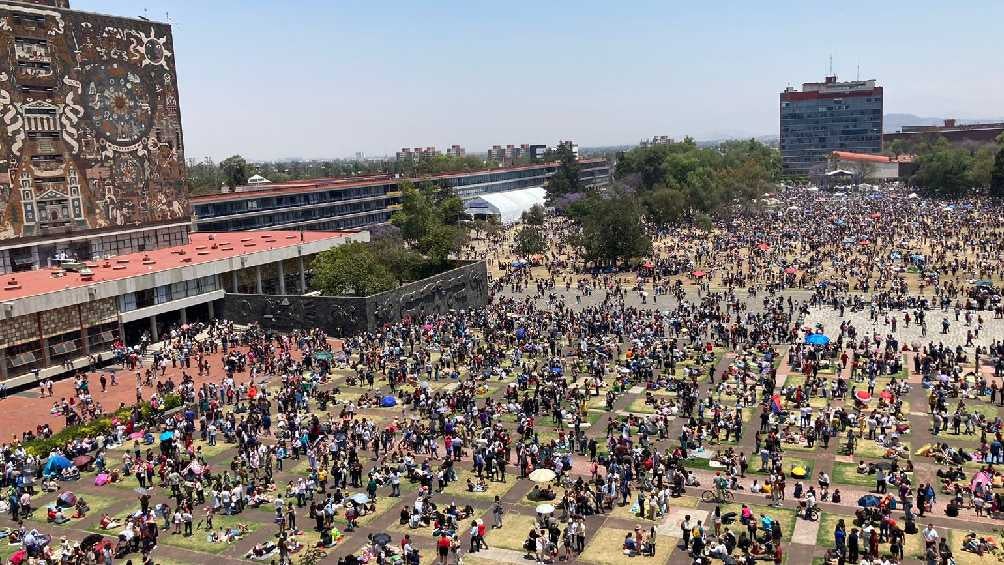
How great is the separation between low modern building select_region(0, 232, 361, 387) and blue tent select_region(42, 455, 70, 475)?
46.6 feet

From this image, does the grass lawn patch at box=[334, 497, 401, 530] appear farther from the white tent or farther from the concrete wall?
the white tent

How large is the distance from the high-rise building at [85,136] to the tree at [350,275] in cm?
1578

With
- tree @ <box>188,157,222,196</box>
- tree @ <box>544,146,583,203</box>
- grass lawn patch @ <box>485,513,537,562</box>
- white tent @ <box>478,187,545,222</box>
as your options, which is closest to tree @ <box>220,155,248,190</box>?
tree @ <box>188,157,222,196</box>

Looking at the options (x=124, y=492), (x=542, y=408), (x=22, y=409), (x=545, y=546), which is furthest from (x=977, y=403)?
(x=22, y=409)

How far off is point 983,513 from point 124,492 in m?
26.5

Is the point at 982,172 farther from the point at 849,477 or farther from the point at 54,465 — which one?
the point at 54,465

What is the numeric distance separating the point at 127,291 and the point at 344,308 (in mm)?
12379

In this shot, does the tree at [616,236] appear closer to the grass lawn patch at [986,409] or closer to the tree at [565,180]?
the grass lawn patch at [986,409]

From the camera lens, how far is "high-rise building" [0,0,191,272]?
51719mm

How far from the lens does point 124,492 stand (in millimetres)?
27344

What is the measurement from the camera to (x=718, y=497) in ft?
80.5

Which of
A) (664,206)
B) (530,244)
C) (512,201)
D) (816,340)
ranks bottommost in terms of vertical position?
(816,340)

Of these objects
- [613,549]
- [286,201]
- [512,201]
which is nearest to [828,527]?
[613,549]

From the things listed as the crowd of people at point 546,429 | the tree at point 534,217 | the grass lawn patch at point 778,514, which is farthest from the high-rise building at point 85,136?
the tree at point 534,217
